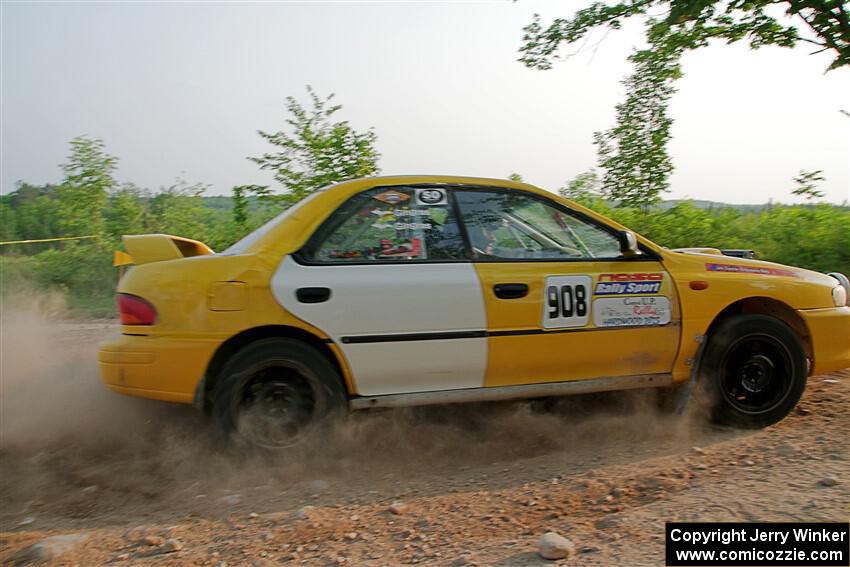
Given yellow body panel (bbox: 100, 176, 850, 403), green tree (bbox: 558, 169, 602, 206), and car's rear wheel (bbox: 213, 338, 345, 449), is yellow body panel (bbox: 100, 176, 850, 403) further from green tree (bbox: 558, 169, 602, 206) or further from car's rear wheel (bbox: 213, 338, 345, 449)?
green tree (bbox: 558, 169, 602, 206)

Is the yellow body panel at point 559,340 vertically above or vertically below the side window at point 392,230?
below

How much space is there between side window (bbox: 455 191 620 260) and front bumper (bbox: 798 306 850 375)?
4.68ft

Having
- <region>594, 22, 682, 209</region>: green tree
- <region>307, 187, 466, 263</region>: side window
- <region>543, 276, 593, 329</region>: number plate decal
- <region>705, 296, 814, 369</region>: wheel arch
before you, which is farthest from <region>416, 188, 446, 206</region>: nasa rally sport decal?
<region>594, 22, 682, 209</region>: green tree

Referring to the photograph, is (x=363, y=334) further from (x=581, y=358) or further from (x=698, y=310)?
(x=698, y=310)

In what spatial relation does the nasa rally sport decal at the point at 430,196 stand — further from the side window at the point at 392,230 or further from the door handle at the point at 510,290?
the door handle at the point at 510,290

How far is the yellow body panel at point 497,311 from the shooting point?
11.8ft

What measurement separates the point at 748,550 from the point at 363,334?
2.11 metres

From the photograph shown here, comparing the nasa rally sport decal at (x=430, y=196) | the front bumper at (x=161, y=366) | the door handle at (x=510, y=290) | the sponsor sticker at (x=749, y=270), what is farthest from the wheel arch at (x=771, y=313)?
the front bumper at (x=161, y=366)

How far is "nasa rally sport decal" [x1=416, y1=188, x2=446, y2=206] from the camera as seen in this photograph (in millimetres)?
3990

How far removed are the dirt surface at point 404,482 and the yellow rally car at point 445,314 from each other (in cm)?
33

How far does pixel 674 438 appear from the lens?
4062 millimetres

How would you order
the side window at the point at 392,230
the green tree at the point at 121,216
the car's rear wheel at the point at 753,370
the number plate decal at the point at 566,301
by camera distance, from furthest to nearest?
the green tree at the point at 121,216 < the car's rear wheel at the point at 753,370 < the number plate decal at the point at 566,301 < the side window at the point at 392,230

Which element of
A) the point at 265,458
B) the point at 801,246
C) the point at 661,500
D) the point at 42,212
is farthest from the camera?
the point at 42,212

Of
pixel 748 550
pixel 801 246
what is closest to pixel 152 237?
pixel 748 550
